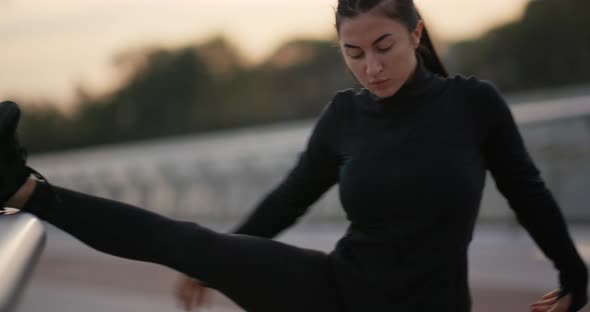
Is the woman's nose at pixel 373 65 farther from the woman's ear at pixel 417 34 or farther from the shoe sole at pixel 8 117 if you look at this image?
the shoe sole at pixel 8 117

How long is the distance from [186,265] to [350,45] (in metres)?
0.63

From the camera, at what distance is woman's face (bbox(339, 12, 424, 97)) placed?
7.55ft

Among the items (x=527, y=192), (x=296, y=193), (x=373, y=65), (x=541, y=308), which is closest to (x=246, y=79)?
(x=296, y=193)

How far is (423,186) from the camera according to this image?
2250mm

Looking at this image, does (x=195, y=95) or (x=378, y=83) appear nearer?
(x=378, y=83)

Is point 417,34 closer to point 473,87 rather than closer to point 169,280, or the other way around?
point 473,87

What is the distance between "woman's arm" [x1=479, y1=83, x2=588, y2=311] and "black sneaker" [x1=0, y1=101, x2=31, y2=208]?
3.53 ft

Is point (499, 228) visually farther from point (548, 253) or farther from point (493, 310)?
point (548, 253)

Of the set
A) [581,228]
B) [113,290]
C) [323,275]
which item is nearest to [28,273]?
[323,275]

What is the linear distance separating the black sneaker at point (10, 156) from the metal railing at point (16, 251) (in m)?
0.27

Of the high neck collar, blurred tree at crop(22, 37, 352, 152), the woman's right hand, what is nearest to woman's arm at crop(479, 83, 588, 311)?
the high neck collar

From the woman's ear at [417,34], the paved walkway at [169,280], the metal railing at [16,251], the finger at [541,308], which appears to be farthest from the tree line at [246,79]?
the metal railing at [16,251]

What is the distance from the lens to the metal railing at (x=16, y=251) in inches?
64.7

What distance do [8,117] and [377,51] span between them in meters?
0.84
